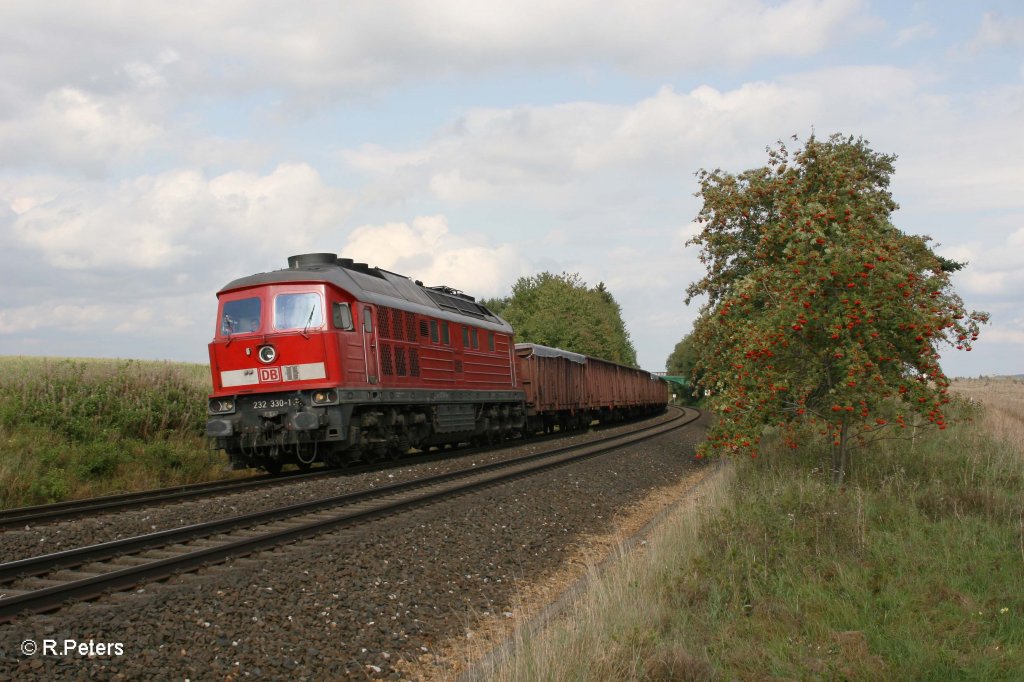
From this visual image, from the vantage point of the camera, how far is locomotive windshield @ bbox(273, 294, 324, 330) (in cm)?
1502

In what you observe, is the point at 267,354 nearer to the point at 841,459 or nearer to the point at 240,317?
the point at 240,317

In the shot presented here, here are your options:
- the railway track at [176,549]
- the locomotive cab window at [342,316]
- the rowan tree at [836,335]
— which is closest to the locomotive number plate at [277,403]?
the locomotive cab window at [342,316]

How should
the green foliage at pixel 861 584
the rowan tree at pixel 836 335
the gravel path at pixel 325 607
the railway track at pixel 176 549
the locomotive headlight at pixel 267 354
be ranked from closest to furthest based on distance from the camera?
the gravel path at pixel 325 607, the green foliage at pixel 861 584, the railway track at pixel 176 549, the rowan tree at pixel 836 335, the locomotive headlight at pixel 267 354

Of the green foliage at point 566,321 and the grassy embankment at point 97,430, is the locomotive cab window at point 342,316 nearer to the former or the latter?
the grassy embankment at point 97,430

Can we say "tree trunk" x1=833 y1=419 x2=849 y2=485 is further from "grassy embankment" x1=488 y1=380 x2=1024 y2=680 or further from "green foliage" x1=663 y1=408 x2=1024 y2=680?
"green foliage" x1=663 y1=408 x2=1024 y2=680

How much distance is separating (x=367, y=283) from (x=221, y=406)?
366 cm

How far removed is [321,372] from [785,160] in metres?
11.1

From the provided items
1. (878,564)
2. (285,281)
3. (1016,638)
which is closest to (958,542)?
(878,564)

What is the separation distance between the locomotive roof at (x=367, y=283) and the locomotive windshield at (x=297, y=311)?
325 mm

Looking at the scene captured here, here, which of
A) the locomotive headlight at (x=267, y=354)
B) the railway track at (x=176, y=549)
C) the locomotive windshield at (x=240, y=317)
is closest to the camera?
the railway track at (x=176, y=549)

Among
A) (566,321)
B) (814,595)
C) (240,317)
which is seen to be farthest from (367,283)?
(566,321)

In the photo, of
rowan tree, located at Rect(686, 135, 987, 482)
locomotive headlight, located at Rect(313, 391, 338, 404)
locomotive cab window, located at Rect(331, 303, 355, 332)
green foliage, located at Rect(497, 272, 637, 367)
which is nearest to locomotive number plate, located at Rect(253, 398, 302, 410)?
locomotive headlight, located at Rect(313, 391, 338, 404)

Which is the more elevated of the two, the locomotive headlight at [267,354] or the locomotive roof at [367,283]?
the locomotive roof at [367,283]

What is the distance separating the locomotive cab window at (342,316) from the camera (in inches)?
599
